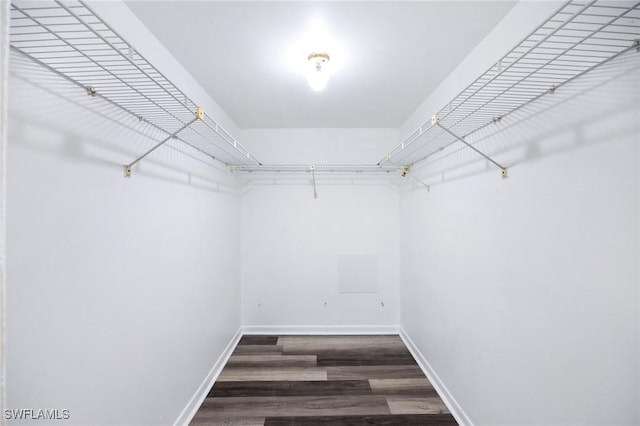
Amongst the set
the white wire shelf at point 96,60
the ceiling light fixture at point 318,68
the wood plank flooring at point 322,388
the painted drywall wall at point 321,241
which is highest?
the ceiling light fixture at point 318,68

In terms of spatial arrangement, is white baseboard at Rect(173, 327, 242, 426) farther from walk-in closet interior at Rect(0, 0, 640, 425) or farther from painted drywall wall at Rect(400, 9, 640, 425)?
painted drywall wall at Rect(400, 9, 640, 425)

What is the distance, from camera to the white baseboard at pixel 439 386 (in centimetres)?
187

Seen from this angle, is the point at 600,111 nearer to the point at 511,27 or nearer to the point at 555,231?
the point at 555,231

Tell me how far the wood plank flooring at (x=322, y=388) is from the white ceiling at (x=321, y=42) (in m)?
2.43

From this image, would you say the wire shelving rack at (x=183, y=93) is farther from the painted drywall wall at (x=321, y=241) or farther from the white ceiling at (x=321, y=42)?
the painted drywall wall at (x=321, y=241)

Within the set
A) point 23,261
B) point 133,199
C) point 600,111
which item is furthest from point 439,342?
point 23,261

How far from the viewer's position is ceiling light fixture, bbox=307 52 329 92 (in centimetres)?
162

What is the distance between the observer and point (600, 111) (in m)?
0.94

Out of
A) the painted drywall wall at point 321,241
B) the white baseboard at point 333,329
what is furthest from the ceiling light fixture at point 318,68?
the white baseboard at point 333,329

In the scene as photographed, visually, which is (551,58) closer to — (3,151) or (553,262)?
(553,262)

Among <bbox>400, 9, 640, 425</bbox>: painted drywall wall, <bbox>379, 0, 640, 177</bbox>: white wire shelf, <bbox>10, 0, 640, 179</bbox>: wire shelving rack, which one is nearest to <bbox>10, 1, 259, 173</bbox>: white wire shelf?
<bbox>10, 0, 640, 179</bbox>: wire shelving rack

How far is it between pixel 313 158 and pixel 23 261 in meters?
2.67

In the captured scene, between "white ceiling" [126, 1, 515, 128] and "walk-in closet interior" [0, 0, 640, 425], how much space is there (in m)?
0.01

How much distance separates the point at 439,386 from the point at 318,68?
2521 mm
